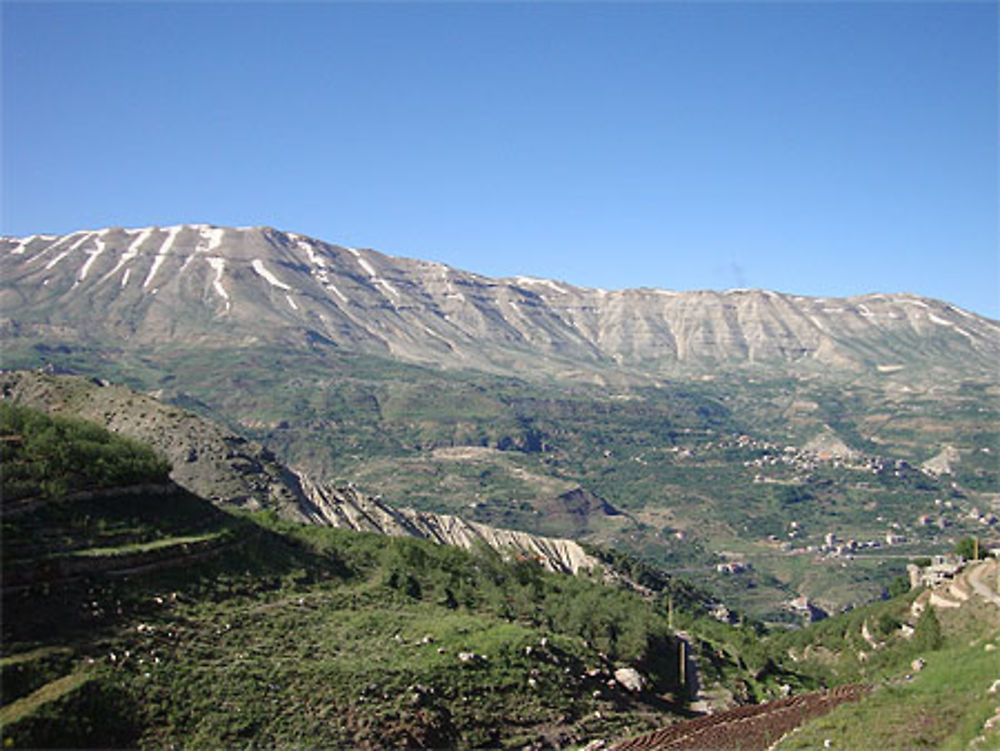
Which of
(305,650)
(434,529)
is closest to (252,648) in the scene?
(305,650)

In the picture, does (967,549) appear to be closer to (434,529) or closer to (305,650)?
(434,529)

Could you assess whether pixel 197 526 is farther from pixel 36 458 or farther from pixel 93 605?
pixel 93 605

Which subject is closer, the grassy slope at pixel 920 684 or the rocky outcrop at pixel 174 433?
the grassy slope at pixel 920 684

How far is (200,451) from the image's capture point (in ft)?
186

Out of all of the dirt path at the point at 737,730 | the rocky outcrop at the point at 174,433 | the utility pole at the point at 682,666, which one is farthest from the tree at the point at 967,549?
the rocky outcrop at the point at 174,433

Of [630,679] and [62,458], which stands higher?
[62,458]

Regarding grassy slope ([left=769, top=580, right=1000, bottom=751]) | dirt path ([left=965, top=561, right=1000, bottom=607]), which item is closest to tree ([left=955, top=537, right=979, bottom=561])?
dirt path ([left=965, top=561, right=1000, bottom=607])

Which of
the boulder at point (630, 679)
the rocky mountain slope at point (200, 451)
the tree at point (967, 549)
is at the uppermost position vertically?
the rocky mountain slope at point (200, 451)

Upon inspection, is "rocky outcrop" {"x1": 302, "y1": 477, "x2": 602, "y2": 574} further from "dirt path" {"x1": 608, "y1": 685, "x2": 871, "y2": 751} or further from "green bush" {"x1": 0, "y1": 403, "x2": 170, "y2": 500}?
"dirt path" {"x1": 608, "y1": 685, "x2": 871, "y2": 751}

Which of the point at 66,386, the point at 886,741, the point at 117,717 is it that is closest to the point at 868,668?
the point at 886,741

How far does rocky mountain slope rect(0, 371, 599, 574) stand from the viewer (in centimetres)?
5331

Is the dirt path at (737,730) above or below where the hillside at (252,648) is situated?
below

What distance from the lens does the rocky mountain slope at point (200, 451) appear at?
53.3m

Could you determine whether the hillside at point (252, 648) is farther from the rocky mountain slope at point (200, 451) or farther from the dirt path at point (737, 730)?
the rocky mountain slope at point (200, 451)
